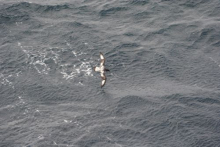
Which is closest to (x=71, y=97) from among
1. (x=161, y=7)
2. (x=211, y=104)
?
(x=211, y=104)

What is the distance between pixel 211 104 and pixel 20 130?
3968cm

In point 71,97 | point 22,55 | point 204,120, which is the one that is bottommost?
point 204,120

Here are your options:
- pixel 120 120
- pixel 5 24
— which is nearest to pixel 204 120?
A: pixel 120 120

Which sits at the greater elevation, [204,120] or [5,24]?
[5,24]

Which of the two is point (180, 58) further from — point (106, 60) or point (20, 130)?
point (20, 130)

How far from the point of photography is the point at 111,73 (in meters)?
100

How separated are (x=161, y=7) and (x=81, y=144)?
5279 cm

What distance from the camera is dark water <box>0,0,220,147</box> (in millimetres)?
85750

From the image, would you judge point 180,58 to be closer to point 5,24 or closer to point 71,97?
point 71,97

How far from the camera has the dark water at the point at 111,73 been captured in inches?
3376

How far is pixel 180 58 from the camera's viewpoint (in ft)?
340

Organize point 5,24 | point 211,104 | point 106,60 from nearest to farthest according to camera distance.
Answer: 1. point 211,104
2. point 106,60
3. point 5,24

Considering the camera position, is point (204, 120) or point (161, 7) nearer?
point (204, 120)

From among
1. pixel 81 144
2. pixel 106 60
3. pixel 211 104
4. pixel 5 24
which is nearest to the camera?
pixel 81 144
